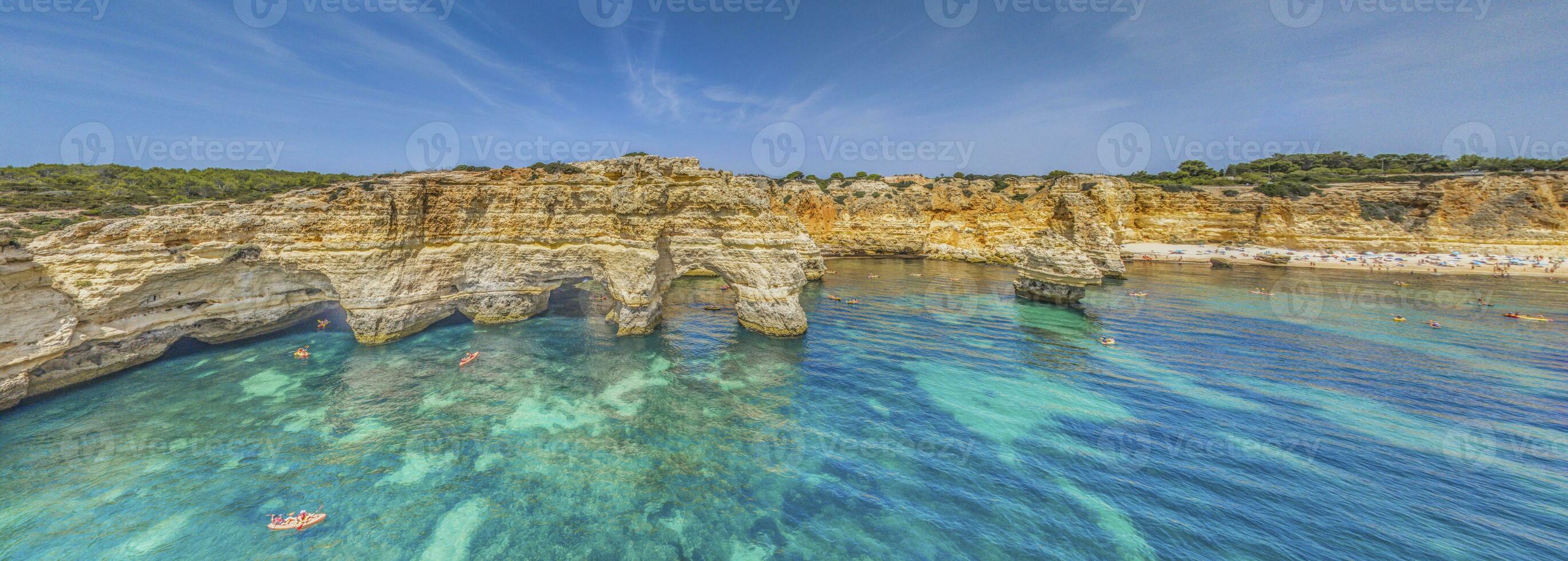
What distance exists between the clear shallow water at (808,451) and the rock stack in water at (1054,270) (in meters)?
6.20

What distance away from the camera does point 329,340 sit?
18734 mm

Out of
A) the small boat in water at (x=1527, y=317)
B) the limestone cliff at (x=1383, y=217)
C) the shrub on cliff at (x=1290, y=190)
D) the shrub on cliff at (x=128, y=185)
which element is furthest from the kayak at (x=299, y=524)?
the shrub on cliff at (x=1290, y=190)

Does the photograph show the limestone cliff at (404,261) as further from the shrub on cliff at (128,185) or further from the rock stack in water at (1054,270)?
the shrub on cliff at (128,185)

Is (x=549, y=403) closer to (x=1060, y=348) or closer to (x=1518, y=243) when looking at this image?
(x=1060, y=348)

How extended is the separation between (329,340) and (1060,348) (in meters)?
30.6

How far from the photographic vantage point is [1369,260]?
40.9 meters

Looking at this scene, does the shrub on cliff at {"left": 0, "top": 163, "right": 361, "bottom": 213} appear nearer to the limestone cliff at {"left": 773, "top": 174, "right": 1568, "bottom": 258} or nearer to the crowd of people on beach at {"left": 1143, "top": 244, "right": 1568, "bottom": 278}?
the limestone cliff at {"left": 773, "top": 174, "right": 1568, "bottom": 258}

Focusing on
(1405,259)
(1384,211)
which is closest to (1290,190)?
(1384,211)

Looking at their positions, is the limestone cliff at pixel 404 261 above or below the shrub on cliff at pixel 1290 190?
below

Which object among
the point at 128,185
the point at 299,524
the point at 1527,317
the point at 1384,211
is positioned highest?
the point at 1384,211

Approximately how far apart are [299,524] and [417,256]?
1341cm

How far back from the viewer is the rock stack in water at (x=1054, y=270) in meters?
24.9

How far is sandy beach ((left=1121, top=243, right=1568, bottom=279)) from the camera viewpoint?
120 feet

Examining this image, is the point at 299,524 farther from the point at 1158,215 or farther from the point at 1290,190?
the point at 1290,190
